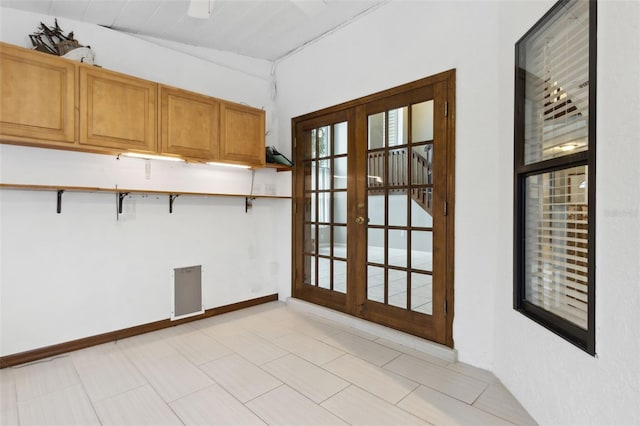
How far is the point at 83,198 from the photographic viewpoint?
2.79 m

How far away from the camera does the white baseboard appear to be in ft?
8.59

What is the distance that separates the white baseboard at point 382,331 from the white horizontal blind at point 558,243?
87 centimetres

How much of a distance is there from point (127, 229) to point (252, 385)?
6.09 feet

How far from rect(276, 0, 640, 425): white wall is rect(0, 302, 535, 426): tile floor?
40cm

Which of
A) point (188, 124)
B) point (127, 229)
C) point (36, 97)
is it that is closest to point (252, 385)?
point (127, 229)

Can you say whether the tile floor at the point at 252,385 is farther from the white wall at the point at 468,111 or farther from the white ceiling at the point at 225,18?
the white ceiling at the point at 225,18

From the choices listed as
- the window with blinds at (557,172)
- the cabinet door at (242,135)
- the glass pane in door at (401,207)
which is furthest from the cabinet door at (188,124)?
the window with blinds at (557,172)

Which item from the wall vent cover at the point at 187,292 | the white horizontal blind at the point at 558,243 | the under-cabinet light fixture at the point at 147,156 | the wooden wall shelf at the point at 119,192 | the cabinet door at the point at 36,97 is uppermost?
the cabinet door at the point at 36,97

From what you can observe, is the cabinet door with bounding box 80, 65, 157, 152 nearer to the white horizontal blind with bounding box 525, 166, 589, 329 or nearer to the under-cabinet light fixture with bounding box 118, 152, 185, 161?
the under-cabinet light fixture with bounding box 118, 152, 185, 161

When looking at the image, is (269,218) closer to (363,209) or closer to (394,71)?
(363,209)

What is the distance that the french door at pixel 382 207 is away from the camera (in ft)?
8.84

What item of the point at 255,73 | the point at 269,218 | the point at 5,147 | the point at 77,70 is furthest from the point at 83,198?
the point at 255,73

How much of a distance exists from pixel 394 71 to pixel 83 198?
2961mm

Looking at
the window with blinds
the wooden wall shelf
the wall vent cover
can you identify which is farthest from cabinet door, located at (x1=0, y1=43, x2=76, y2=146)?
the window with blinds
